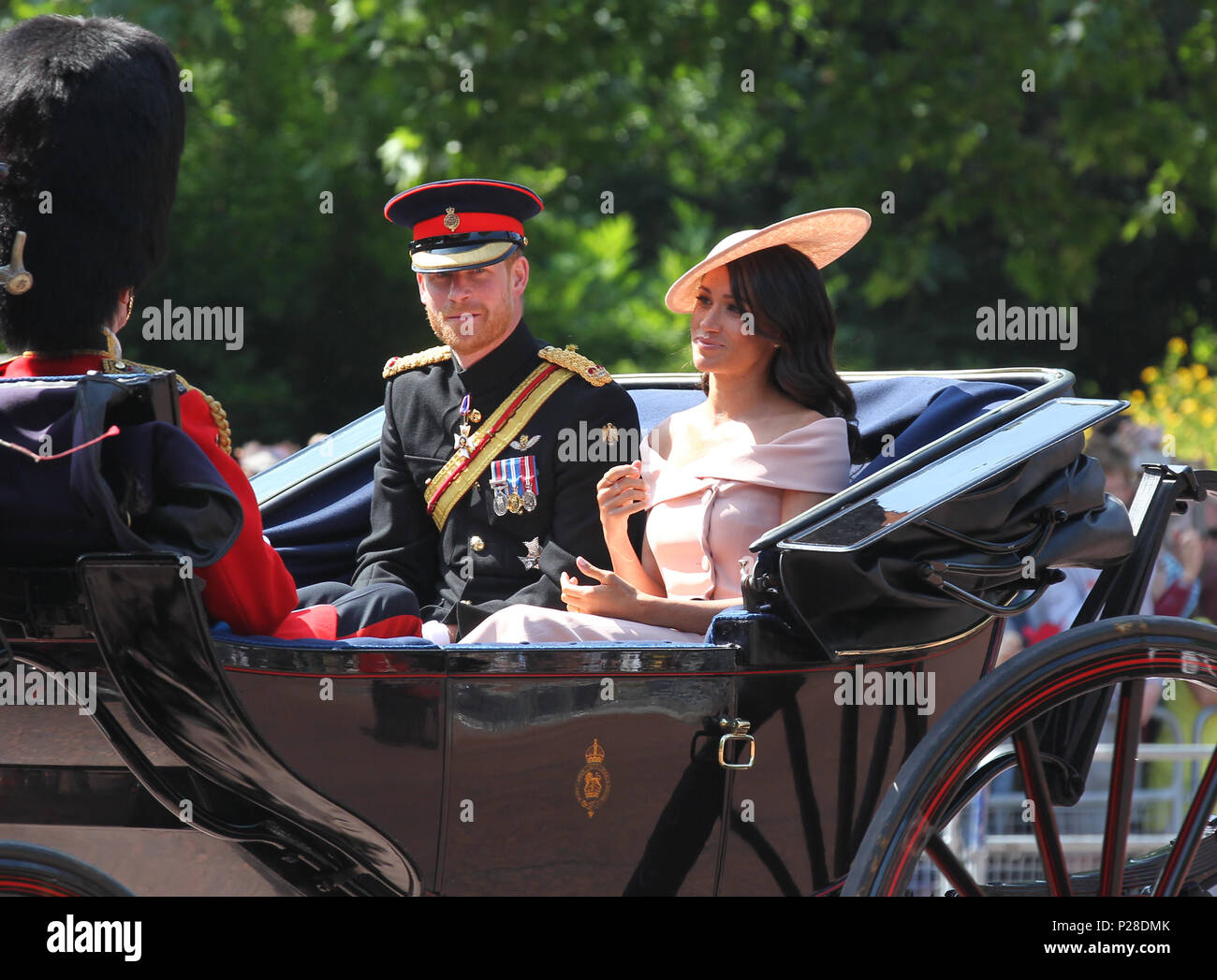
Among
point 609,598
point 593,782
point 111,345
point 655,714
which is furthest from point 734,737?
point 111,345

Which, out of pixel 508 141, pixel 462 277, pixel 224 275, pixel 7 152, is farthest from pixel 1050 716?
pixel 224 275

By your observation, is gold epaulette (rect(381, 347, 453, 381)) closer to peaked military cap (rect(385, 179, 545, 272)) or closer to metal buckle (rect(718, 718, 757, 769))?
peaked military cap (rect(385, 179, 545, 272))

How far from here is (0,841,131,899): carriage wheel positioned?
1.94 metres

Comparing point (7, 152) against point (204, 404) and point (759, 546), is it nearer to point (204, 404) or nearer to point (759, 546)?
point (204, 404)

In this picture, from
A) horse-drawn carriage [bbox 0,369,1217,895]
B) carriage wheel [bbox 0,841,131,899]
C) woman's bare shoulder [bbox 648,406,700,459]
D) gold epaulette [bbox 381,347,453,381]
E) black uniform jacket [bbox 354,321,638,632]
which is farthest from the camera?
gold epaulette [bbox 381,347,453,381]

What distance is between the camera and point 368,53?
7969 mm

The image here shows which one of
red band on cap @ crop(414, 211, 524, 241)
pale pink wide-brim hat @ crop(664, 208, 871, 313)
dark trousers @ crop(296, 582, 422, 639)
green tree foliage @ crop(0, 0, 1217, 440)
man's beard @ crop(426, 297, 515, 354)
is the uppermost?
green tree foliage @ crop(0, 0, 1217, 440)

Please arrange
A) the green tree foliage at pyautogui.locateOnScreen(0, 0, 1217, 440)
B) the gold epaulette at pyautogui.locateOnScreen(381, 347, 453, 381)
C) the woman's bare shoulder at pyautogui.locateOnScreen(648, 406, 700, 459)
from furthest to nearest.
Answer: the green tree foliage at pyautogui.locateOnScreen(0, 0, 1217, 440)
the gold epaulette at pyautogui.locateOnScreen(381, 347, 453, 381)
the woman's bare shoulder at pyautogui.locateOnScreen(648, 406, 700, 459)

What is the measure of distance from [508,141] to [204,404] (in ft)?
18.9

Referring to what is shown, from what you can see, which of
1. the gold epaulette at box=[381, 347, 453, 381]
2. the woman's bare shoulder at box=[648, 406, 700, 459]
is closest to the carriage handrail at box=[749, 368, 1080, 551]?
the woman's bare shoulder at box=[648, 406, 700, 459]

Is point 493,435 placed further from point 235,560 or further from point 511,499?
point 235,560

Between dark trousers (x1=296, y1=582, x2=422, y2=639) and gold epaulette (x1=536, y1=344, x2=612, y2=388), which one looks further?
gold epaulette (x1=536, y1=344, x2=612, y2=388)

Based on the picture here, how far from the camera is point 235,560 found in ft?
7.48

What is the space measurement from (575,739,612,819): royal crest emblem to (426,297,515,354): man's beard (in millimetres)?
1065
